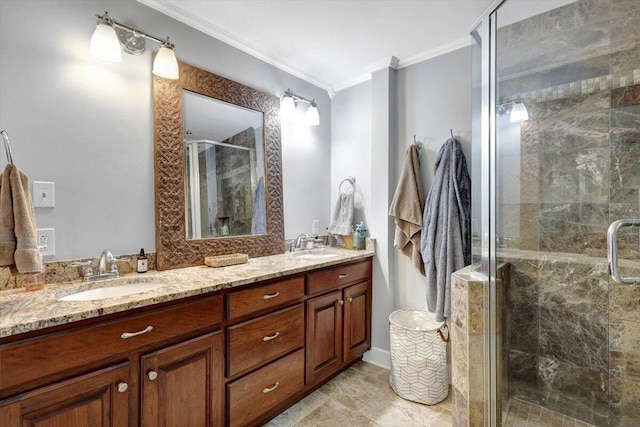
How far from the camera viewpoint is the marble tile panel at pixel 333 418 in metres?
1.72

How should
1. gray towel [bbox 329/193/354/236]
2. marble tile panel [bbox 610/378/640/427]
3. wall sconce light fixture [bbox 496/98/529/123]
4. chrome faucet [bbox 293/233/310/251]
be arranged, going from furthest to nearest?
gray towel [bbox 329/193/354/236] < chrome faucet [bbox 293/233/310/251] < wall sconce light fixture [bbox 496/98/529/123] < marble tile panel [bbox 610/378/640/427]

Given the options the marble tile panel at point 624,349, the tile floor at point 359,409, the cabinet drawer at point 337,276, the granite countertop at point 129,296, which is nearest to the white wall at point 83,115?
the granite countertop at point 129,296

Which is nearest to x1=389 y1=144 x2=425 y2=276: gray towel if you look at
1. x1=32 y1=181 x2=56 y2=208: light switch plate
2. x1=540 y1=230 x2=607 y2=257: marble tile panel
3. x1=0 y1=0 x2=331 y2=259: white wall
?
x1=540 y1=230 x2=607 y2=257: marble tile panel

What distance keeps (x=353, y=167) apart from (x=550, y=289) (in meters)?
1.67

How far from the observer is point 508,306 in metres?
1.81

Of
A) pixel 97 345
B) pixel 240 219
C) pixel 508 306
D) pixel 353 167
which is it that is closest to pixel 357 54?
pixel 353 167

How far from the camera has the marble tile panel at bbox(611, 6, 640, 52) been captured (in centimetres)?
159

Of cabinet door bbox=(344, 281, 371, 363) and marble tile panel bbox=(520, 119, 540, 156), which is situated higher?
marble tile panel bbox=(520, 119, 540, 156)

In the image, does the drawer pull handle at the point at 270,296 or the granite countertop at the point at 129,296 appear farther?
the drawer pull handle at the point at 270,296

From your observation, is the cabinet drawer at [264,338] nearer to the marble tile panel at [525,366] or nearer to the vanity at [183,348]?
the vanity at [183,348]

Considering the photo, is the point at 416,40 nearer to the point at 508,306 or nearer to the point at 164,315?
the point at 508,306

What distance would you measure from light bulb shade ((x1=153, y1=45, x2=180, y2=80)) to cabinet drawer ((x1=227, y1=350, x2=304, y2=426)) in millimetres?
1660

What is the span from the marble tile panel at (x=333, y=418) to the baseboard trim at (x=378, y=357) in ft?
2.01

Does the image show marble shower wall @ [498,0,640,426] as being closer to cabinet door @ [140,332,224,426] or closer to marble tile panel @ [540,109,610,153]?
marble tile panel @ [540,109,610,153]
